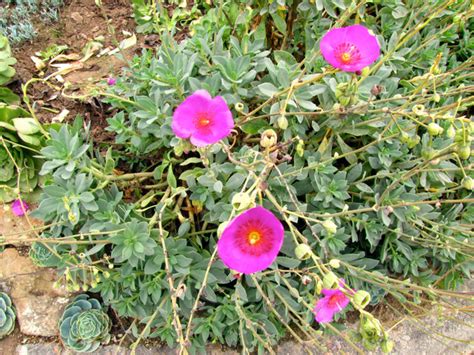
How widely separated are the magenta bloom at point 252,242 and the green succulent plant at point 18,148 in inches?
44.8

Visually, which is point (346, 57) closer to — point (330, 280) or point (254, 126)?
point (254, 126)

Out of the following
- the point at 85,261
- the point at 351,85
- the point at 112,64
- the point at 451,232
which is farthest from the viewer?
the point at 112,64

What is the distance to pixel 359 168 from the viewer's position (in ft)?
5.74

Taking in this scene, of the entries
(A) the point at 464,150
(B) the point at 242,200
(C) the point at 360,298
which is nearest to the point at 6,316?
(B) the point at 242,200

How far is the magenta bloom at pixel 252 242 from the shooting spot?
1174 mm

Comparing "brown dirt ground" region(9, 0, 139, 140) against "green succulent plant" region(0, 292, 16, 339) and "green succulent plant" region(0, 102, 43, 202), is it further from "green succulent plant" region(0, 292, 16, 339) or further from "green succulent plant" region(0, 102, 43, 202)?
"green succulent plant" region(0, 292, 16, 339)

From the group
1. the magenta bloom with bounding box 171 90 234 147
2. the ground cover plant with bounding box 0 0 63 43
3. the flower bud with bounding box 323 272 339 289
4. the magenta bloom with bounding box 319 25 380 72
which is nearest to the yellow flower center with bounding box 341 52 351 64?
the magenta bloom with bounding box 319 25 380 72

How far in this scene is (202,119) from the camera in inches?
53.4

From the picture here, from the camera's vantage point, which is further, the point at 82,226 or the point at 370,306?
the point at 370,306

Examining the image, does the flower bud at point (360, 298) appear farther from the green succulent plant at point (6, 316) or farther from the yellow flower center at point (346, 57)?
the green succulent plant at point (6, 316)

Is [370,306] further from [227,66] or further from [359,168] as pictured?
[227,66]

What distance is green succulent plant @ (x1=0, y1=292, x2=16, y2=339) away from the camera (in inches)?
76.1

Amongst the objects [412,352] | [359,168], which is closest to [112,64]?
[359,168]

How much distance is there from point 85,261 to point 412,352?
1.38 m
